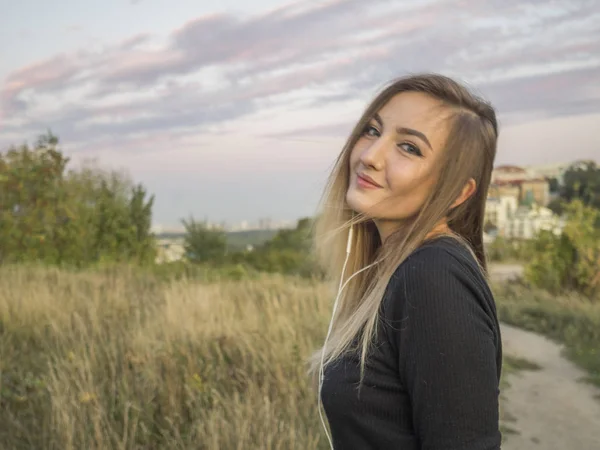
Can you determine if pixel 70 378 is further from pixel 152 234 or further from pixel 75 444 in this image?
pixel 152 234

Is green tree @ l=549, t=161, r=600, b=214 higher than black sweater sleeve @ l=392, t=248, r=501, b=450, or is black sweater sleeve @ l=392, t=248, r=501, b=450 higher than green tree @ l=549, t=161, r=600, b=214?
green tree @ l=549, t=161, r=600, b=214

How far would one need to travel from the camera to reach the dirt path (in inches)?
182

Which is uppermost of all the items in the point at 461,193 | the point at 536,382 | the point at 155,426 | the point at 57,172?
the point at 57,172

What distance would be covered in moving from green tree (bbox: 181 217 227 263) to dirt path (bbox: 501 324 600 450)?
13427mm

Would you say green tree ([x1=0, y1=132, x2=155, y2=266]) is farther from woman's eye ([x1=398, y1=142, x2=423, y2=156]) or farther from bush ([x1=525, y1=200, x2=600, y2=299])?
woman's eye ([x1=398, y1=142, x2=423, y2=156])

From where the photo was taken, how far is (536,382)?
241 inches

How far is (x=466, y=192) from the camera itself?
179 centimetres

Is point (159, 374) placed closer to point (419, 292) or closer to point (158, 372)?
point (158, 372)

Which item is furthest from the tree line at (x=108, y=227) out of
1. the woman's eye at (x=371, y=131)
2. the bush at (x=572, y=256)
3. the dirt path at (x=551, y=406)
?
the woman's eye at (x=371, y=131)

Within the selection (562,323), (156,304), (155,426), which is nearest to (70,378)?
(155,426)

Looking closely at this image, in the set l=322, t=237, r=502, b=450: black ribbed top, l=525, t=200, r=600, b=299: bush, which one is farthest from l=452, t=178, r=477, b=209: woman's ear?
l=525, t=200, r=600, b=299: bush

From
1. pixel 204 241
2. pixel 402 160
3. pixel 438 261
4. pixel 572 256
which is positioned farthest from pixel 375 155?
pixel 204 241

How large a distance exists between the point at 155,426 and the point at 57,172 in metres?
11.8

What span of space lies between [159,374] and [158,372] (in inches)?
2.3
